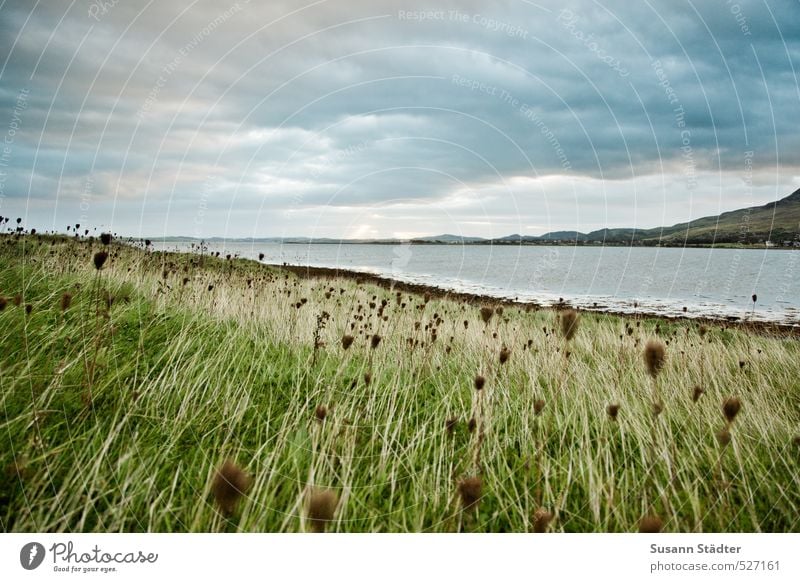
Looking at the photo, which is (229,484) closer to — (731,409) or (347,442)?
(347,442)

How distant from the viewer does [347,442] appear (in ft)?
9.39

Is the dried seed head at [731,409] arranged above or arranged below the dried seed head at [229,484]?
above

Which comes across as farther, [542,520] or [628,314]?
[628,314]

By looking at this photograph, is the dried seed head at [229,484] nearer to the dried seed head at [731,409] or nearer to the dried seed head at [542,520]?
the dried seed head at [542,520]

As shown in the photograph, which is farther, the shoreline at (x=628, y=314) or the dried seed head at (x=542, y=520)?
the shoreline at (x=628, y=314)

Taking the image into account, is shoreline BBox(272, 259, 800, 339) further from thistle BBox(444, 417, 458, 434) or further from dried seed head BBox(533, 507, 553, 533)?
dried seed head BBox(533, 507, 553, 533)

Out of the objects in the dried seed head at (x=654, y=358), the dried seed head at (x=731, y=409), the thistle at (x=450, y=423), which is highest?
the dried seed head at (x=654, y=358)

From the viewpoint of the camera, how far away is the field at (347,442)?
7.54ft

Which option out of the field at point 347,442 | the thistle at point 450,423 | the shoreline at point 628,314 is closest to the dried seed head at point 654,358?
the field at point 347,442

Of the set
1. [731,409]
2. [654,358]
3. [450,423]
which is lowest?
[450,423]

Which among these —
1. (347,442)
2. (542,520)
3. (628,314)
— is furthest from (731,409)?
(628,314)

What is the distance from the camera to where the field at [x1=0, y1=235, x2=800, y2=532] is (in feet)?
7.54
